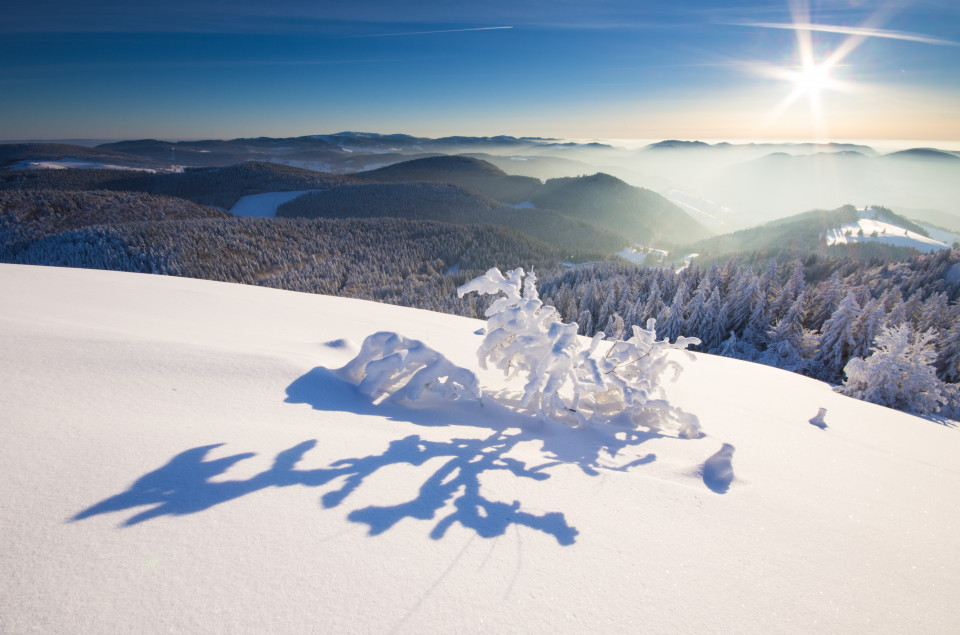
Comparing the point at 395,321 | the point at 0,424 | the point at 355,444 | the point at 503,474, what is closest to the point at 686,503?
the point at 503,474

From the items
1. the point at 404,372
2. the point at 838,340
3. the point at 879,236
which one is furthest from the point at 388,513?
the point at 879,236

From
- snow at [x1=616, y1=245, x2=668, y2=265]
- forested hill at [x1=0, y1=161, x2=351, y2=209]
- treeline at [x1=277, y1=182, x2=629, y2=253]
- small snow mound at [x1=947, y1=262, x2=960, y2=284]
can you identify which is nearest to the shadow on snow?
small snow mound at [x1=947, y1=262, x2=960, y2=284]

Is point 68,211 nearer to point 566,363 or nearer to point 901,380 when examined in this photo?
point 566,363

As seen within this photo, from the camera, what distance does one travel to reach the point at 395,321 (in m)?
7.88

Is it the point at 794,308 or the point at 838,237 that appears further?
the point at 838,237

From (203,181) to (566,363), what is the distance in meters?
212

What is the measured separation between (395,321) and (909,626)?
7257 mm

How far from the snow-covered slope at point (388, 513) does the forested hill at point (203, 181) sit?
182831 mm

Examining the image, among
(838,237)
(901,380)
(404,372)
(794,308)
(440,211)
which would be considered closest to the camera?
(404,372)

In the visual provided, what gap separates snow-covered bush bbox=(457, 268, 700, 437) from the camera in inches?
168

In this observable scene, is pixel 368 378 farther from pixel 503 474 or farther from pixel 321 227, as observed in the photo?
pixel 321 227

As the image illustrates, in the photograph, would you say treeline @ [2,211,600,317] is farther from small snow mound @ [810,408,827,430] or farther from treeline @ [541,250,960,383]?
small snow mound @ [810,408,827,430]

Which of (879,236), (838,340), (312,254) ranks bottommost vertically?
(312,254)

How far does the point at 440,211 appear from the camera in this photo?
148 meters
